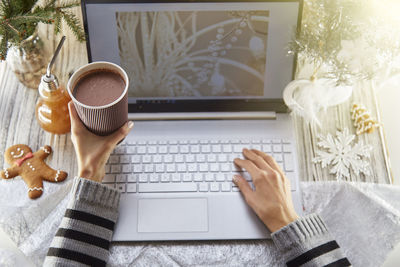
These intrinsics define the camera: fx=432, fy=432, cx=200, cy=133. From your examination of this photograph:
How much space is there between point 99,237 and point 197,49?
1.52ft

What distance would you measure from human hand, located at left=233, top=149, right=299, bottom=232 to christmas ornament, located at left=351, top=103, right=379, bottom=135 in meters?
0.26

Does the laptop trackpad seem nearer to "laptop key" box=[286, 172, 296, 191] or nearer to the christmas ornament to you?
"laptop key" box=[286, 172, 296, 191]

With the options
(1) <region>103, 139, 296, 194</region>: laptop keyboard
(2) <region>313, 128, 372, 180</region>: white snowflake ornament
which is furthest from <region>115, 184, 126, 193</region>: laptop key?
(2) <region>313, 128, 372, 180</region>: white snowflake ornament

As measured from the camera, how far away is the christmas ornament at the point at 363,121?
1086 millimetres

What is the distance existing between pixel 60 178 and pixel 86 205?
146mm

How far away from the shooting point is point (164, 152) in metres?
1.03

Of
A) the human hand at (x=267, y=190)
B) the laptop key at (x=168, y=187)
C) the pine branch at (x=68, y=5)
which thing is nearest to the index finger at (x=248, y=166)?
the human hand at (x=267, y=190)

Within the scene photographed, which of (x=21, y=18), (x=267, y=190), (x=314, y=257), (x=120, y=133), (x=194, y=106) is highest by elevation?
(x=21, y=18)

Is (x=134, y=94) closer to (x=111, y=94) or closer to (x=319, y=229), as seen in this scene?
(x=111, y=94)

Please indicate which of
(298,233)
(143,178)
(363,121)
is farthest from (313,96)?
(143,178)

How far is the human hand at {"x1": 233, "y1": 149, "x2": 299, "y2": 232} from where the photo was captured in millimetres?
940

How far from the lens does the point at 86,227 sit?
2.95 ft

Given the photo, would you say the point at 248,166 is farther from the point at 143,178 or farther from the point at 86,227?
the point at 86,227

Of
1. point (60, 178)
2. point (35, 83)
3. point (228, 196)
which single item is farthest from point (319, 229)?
point (35, 83)
